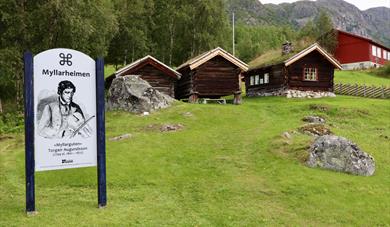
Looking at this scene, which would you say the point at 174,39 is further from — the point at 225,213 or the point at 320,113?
the point at 225,213

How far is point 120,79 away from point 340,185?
759 inches

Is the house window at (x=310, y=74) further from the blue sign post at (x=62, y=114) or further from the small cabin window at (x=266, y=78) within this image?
the blue sign post at (x=62, y=114)

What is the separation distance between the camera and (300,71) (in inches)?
1645

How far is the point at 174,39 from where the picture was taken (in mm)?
56469

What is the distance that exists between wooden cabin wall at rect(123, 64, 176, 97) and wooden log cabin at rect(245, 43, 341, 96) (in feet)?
38.9

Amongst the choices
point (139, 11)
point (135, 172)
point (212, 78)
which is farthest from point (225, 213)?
point (139, 11)

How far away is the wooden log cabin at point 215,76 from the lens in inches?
1442

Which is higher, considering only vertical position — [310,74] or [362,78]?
[362,78]

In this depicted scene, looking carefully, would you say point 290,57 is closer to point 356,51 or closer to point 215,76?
point 215,76

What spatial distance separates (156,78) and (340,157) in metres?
22.5

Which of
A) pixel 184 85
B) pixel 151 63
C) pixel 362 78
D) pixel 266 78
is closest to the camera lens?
pixel 151 63

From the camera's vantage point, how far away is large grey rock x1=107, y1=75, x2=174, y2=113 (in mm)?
27823

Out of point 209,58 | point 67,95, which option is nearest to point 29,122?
point 67,95

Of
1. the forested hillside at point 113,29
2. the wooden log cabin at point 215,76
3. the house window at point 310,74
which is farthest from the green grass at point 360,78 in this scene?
the wooden log cabin at point 215,76
